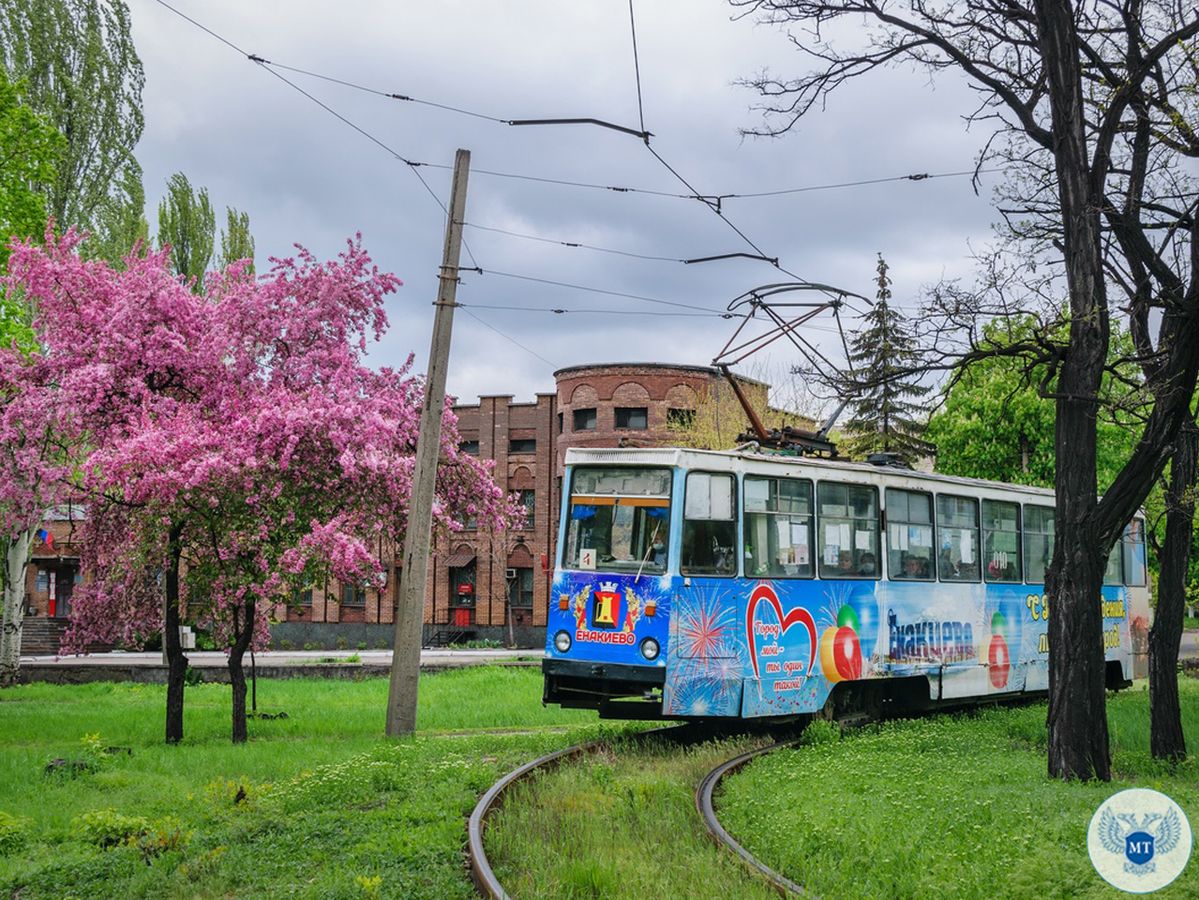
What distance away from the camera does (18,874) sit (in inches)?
332

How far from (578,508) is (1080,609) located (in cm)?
572

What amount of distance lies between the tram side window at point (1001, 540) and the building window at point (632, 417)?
108 feet

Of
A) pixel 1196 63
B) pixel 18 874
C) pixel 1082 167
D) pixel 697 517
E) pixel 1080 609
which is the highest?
pixel 1196 63

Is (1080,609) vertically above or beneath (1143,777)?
above

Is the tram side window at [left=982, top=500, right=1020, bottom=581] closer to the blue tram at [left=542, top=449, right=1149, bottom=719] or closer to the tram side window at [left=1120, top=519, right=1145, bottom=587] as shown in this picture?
the blue tram at [left=542, top=449, right=1149, bottom=719]

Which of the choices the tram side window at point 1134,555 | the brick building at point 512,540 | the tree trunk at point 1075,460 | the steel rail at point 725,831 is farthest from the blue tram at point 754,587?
the brick building at point 512,540

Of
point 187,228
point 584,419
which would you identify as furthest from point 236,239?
point 584,419

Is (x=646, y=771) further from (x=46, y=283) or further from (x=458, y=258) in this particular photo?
(x=46, y=283)

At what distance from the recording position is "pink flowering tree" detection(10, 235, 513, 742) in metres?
17.1

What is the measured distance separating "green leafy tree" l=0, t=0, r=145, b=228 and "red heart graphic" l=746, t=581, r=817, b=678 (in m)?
24.0

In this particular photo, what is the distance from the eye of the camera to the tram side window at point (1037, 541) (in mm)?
19219

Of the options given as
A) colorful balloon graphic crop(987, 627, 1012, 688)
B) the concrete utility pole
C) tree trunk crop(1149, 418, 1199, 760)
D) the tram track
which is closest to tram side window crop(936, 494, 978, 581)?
colorful balloon graphic crop(987, 627, 1012, 688)

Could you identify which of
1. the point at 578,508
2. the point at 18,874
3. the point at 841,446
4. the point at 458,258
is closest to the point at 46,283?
the point at 458,258

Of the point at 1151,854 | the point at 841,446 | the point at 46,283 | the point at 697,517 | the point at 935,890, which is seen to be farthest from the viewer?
the point at 841,446
